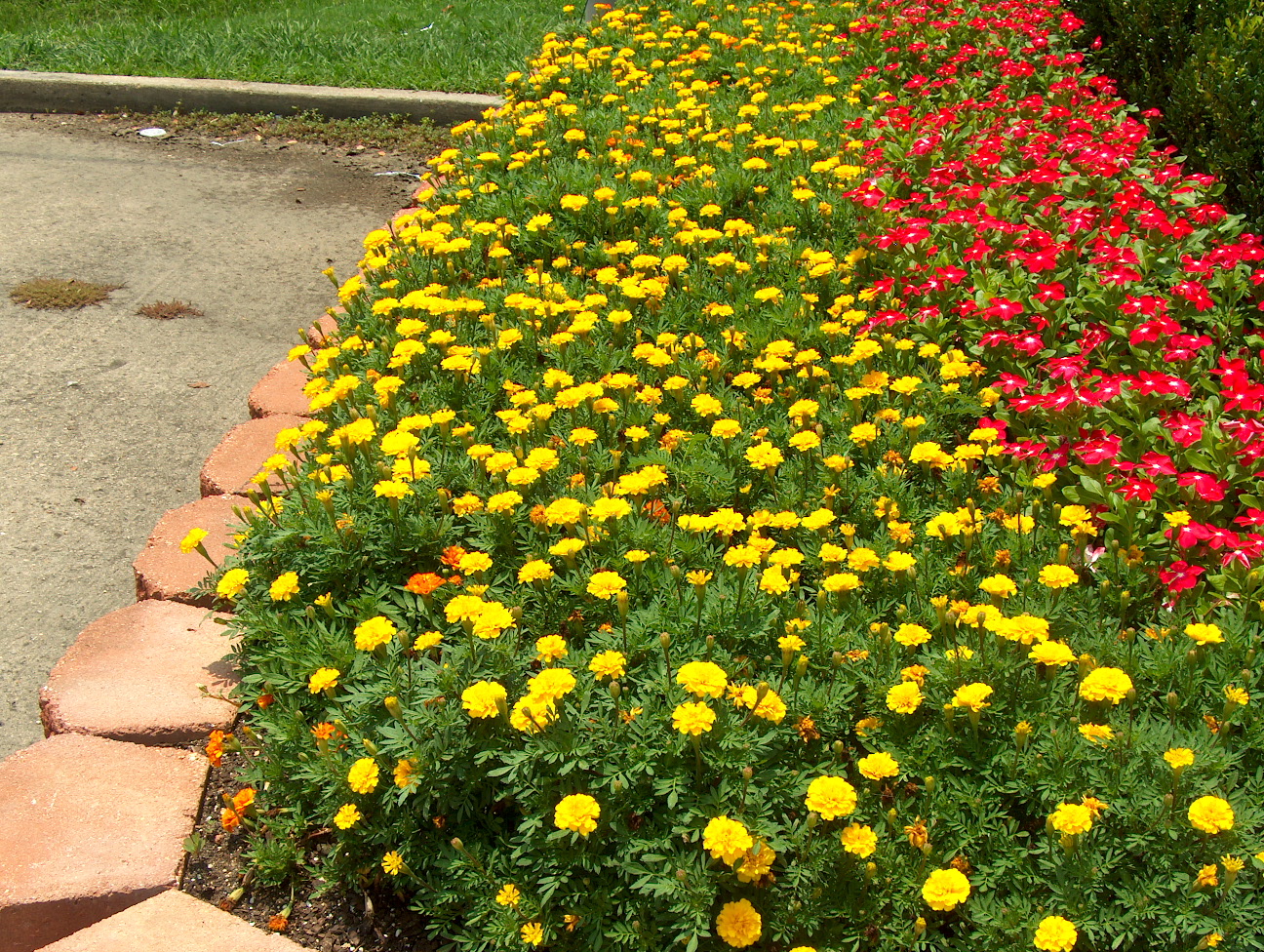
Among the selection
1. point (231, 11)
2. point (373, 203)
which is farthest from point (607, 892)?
point (231, 11)

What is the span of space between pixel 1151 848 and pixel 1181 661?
0.54 m

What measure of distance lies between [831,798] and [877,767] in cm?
16

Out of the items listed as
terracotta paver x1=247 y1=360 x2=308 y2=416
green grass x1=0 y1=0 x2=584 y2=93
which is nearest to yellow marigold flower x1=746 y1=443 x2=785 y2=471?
terracotta paver x1=247 y1=360 x2=308 y2=416

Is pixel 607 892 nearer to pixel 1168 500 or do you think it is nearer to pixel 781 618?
pixel 781 618

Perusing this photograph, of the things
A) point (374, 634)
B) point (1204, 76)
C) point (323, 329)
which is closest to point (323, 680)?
point (374, 634)

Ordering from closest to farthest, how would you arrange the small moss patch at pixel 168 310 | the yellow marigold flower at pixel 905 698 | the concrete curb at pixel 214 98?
the yellow marigold flower at pixel 905 698 < the small moss patch at pixel 168 310 < the concrete curb at pixel 214 98

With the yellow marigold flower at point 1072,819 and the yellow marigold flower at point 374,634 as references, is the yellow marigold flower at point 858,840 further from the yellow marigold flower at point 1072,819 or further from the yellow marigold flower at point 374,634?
the yellow marigold flower at point 374,634

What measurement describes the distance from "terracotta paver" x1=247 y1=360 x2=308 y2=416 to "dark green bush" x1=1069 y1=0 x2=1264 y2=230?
4.31 metres

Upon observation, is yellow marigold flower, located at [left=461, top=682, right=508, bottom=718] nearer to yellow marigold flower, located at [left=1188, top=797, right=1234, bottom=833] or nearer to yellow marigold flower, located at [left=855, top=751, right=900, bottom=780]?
yellow marigold flower, located at [left=855, top=751, right=900, bottom=780]

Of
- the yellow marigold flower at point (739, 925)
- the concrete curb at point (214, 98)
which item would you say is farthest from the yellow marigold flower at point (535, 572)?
the concrete curb at point (214, 98)

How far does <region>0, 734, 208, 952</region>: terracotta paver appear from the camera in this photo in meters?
2.50

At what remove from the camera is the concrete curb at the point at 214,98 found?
26.8 feet

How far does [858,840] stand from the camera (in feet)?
6.86

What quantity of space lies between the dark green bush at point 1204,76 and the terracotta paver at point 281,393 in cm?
431
